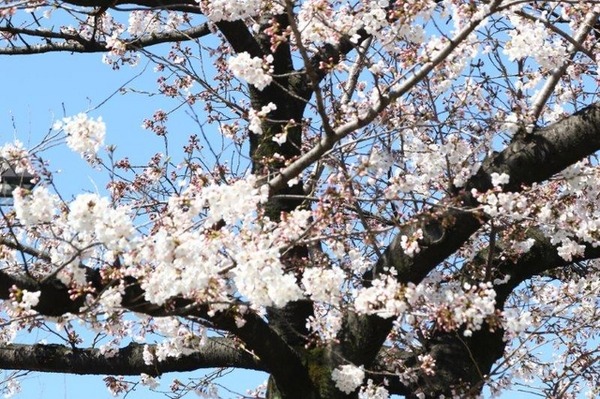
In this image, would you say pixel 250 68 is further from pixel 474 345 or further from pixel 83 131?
pixel 474 345

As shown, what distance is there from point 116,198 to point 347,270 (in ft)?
6.55

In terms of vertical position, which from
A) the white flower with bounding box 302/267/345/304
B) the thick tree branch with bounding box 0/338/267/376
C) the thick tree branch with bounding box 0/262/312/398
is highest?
the thick tree branch with bounding box 0/338/267/376

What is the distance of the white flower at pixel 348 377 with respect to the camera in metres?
5.32

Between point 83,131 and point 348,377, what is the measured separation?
2.13m

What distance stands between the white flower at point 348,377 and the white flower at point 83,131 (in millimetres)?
2000

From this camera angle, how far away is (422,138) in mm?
6879

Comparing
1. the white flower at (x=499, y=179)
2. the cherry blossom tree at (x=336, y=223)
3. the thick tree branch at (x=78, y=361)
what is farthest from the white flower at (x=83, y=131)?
the thick tree branch at (x=78, y=361)

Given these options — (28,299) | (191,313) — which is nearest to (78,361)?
(191,313)

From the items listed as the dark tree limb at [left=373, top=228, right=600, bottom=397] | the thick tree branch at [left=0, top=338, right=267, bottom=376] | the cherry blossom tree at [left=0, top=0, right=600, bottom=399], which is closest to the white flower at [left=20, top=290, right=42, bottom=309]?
the cherry blossom tree at [left=0, top=0, right=600, bottom=399]

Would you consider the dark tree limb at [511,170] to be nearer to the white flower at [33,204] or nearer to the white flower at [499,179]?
the white flower at [499,179]

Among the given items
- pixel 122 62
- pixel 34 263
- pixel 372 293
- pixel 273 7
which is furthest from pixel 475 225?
pixel 122 62

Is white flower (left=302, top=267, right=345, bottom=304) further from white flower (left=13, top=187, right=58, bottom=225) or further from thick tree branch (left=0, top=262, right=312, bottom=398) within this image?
white flower (left=13, top=187, right=58, bottom=225)

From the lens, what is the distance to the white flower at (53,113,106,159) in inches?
176

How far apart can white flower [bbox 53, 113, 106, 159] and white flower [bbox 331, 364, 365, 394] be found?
2000 mm
